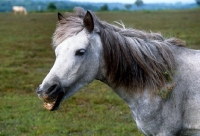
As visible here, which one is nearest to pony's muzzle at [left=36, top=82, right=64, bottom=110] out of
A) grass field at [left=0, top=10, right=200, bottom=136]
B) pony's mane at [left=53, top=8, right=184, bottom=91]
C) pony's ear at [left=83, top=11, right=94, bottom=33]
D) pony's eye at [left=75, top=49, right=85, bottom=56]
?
pony's eye at [left=75, top=49, right=85, bottom=56]

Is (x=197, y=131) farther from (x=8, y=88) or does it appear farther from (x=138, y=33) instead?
(x=8, y=88)

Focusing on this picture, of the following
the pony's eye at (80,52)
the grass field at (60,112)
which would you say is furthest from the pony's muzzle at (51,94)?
the grass field at (60,112)

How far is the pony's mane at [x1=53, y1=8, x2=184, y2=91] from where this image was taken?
3377 millimetres

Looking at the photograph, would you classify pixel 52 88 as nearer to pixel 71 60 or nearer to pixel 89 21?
pixel 71 60

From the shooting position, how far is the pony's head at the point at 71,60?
311cm

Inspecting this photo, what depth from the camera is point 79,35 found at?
327 centimetres

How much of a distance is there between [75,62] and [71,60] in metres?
0.04

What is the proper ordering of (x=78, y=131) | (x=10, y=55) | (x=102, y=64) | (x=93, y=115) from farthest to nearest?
1. (x=10, y=55)
2. (x=93, y=115)
3. (x=78, y=131)
4. (x=102, y=64)

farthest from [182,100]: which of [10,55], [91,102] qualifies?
[10,55]

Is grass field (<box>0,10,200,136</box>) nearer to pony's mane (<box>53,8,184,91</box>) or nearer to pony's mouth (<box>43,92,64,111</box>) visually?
pony's mane (<box>53,8,184,91</box>)

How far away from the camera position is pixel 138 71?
3.51 m

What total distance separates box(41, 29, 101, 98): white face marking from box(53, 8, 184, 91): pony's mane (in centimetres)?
11

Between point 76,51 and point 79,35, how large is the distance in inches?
6.8

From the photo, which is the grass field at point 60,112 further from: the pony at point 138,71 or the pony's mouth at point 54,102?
the pony's mouth at point 54,102
